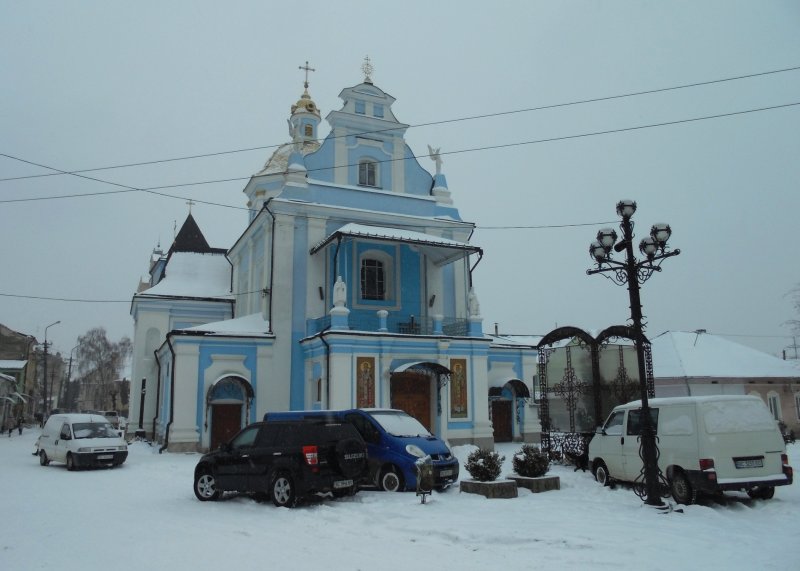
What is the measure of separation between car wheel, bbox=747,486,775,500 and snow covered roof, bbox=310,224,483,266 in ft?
47.7

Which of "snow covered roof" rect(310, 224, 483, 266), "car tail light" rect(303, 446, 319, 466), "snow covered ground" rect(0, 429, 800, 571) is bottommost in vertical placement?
"snow covered ground" rect(0, 429, 800, 571)

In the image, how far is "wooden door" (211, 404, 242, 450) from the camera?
80.2 ft

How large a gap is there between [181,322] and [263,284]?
28.4 feet

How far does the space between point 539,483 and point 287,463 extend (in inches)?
196

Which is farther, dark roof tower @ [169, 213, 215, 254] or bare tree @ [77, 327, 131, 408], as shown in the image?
bare tree @ [77, 327, 131, 408]

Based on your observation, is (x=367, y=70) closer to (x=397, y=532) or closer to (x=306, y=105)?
(x=306, y=105)

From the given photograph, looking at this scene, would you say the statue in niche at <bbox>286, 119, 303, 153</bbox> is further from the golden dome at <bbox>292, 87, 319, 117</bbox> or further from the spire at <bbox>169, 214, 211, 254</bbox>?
the spire at <bbox>169, 214, 211, 254</bbox>

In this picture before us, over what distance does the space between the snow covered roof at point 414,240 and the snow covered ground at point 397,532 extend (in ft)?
40.0

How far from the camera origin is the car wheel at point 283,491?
11586 millimetres

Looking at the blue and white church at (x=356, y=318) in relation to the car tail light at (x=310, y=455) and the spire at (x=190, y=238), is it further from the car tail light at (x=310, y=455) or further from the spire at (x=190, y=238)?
the spire at (x=190, y=238)

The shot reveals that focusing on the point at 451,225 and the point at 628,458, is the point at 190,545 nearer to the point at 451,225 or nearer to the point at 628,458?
the point at 628,458

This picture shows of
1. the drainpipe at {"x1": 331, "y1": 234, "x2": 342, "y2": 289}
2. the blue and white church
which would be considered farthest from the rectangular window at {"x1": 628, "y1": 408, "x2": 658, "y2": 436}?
the drainpipe at {"x1": 331, "y1": 234, "x2": 342, "y2": 289}

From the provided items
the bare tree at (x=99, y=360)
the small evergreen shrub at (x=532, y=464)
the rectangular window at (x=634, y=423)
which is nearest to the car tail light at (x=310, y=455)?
the small evergreen shrub at (x=532, y=464)

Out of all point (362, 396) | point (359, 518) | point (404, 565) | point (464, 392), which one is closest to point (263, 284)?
point (362, 396)
